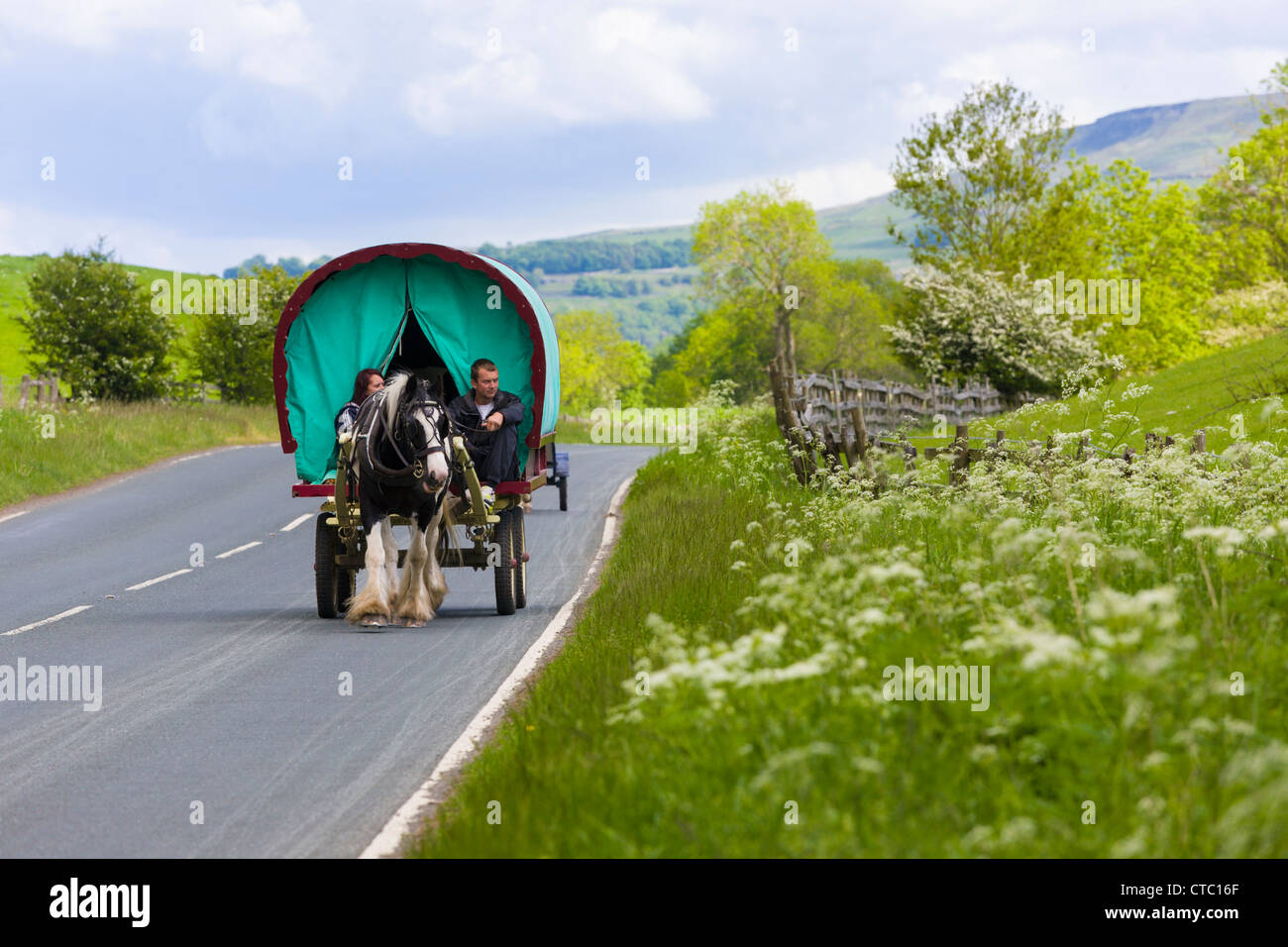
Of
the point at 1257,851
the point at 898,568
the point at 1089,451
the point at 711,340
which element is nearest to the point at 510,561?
the point at 1089,451

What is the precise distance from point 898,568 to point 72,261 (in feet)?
126

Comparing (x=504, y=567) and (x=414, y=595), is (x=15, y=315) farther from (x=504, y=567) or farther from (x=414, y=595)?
(x=414, y=595)

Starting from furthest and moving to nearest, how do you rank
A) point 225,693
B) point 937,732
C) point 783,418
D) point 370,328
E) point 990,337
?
point 990,337 < point 783,418 < point 370,328 < point 225,693 < point 937,732

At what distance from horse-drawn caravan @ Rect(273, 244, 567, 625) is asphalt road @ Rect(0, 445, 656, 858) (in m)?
0.49

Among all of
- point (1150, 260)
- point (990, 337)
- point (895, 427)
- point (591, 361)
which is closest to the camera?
point (895, 427)

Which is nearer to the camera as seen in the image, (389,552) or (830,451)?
(389,552)

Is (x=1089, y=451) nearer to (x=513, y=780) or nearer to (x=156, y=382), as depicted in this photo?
(x=513, y=780)

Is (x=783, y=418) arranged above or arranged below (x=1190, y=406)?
above

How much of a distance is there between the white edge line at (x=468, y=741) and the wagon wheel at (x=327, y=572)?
2.11m

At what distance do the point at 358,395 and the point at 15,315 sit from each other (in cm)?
6182

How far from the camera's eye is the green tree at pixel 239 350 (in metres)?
44.7

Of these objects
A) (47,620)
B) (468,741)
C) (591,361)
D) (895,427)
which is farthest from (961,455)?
(591,361)

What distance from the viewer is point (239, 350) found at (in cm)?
4494

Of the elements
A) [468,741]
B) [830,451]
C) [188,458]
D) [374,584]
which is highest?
[830,451]
